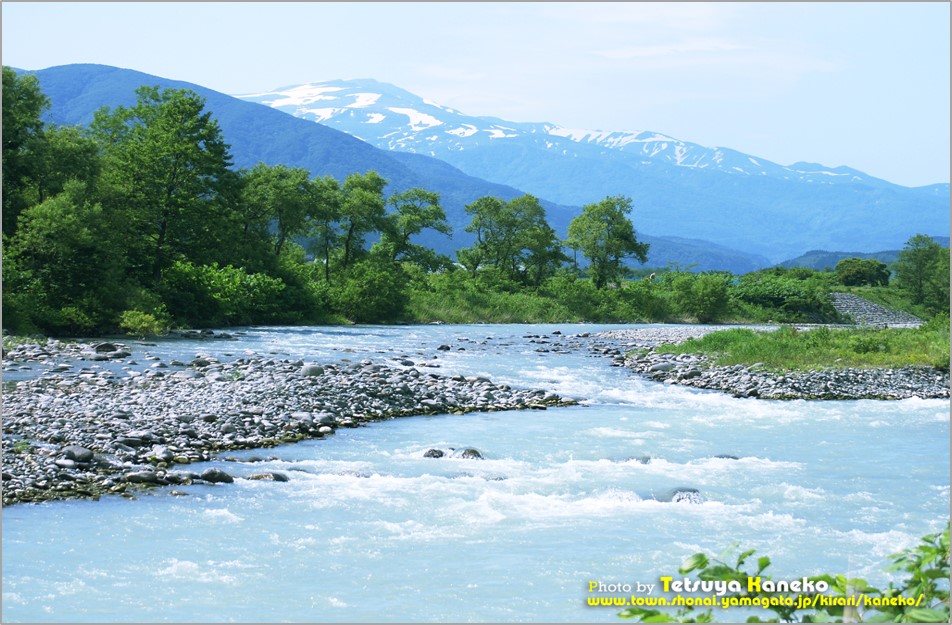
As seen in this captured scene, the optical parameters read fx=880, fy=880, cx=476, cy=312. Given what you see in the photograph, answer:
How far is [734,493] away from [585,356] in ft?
68.1

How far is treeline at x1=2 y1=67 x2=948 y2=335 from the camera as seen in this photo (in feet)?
106

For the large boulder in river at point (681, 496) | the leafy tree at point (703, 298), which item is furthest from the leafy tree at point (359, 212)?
the large boulder in river at point (681, 496)

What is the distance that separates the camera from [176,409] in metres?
16.0

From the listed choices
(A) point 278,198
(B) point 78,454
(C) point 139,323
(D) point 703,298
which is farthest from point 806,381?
(D) point 703,298

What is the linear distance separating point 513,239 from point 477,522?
59540mm

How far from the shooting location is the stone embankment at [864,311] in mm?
70312

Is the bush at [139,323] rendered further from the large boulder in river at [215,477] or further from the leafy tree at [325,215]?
the large boulder in river at [215,477]

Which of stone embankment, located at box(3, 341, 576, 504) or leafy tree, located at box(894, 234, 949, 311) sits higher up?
leafy tree, located at box(894, 234, 949, 311)

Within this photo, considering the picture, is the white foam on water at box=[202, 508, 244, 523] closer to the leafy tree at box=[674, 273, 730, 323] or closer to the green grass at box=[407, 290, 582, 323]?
the green grass at box=[407, 290, 582, 323]

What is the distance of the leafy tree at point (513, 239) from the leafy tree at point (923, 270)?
29293 mm

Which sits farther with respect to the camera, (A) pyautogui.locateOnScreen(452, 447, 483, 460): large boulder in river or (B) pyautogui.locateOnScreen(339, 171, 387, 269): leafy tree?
(B) pyautogui.locateOnScreen(339, 171, 387, 269): leafy tree

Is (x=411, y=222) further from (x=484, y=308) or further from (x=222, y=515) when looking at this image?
(x=222, y=515)

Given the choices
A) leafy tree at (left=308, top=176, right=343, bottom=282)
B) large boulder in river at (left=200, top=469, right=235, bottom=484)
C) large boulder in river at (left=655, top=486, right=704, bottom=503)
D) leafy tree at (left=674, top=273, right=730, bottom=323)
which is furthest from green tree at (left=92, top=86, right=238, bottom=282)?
leafy tree at (left=674, top=273, right=730, bottom=323)

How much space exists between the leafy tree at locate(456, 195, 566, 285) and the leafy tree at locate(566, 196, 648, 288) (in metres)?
2.04
